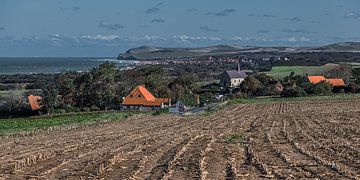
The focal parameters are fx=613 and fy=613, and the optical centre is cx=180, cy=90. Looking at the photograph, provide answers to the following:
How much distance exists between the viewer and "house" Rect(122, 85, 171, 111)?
7388cm

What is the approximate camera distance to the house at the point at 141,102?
2908 inches

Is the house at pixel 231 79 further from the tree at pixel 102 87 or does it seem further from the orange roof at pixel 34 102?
the orange roof at pixel 34 102

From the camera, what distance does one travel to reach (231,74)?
11319 cm

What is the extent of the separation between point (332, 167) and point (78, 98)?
65.4 meters

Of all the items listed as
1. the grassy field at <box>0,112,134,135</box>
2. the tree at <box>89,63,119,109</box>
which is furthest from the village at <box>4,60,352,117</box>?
the grassy field at <box>0,112,134,135</box>

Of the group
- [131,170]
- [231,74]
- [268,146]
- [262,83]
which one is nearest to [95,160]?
[131,170]

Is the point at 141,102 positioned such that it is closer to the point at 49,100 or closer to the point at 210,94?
the point at 49,100

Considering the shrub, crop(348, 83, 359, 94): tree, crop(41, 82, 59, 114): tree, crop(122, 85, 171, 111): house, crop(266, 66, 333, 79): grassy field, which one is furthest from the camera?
crop(266, 66, 333, 79): grassy field

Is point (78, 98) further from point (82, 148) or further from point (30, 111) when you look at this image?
point (82, 148)

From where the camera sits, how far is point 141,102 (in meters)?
74.7

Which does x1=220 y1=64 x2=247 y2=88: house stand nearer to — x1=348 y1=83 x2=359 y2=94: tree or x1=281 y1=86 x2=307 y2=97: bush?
x1=348 y1=83 x2=359 y2=94: tree

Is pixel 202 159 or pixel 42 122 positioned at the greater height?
pixel 202 159

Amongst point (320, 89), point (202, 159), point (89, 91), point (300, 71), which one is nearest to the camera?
point (202, 159)

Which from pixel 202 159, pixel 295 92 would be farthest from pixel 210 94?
pixel 202 159
